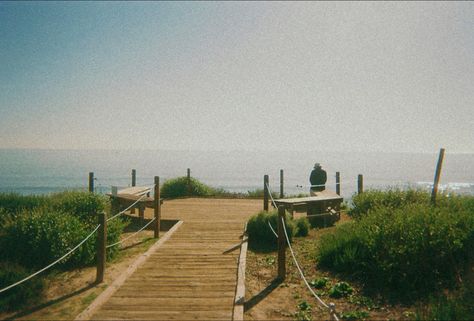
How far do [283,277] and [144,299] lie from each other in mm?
2796

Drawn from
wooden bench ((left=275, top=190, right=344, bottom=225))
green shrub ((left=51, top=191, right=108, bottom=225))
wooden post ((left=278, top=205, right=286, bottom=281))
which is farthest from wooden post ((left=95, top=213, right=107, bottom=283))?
wooden bench ((left=275, top=190, right=344, bottom=225))

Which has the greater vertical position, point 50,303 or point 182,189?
point 182,189

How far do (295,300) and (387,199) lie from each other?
24.6ft

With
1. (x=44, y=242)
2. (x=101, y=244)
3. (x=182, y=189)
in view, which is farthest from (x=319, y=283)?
(x=182, y=189)

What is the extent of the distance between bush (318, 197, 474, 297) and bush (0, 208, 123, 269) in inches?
232

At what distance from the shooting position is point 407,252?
583cm

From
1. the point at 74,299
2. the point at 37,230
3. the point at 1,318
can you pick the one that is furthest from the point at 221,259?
the point at 37,230

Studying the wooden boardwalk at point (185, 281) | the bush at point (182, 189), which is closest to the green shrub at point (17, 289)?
the wooden boardwalk at point (185, 281)

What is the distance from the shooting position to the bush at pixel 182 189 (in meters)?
18.9

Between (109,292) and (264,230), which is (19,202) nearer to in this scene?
(109,292)

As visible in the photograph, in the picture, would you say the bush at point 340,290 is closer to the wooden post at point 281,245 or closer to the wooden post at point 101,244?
the wooden post at point 281,245

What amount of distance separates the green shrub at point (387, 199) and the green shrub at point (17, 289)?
390 inches

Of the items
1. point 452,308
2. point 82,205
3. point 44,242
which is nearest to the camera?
point 452,308

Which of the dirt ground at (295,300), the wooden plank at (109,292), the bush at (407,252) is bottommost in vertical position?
the dirt ground at (295,300)
